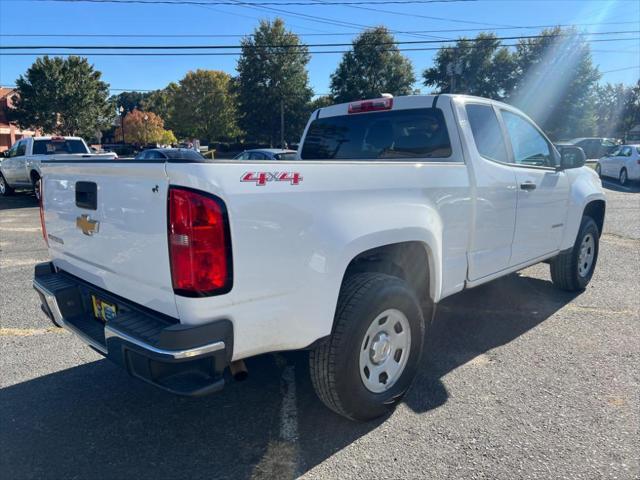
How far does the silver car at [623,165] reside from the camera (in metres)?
17.9

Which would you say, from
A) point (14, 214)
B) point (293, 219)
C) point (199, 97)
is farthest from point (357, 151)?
point (199, 97)

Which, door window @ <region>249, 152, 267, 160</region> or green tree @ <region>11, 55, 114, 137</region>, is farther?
green tree @ <region>11, 55, 114, 137</region>

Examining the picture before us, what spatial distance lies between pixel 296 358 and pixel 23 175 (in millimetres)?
14684

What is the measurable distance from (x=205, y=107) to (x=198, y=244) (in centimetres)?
5826

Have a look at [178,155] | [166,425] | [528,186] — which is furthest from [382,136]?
[166,425]

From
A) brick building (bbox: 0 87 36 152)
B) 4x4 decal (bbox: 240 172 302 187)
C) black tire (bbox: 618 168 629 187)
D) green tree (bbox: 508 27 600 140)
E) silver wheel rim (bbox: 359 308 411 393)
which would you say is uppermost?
green tree (bbox: 508 27 600 140)

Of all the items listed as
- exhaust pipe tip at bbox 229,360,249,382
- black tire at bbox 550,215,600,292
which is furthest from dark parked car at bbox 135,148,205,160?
black tire at bbox 550,215,600,292

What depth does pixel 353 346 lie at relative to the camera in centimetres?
266

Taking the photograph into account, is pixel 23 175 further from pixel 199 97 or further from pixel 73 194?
pixel 199 97

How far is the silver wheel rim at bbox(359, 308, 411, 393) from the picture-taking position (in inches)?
112

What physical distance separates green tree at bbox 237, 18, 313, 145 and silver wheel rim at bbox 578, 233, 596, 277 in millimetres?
37561

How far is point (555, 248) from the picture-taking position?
4.86 metres

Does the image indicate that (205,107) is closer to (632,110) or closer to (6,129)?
(6,129)

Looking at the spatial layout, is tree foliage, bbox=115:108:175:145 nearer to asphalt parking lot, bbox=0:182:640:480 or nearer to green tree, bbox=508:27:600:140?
green tree, bbox=508:27:600:140
